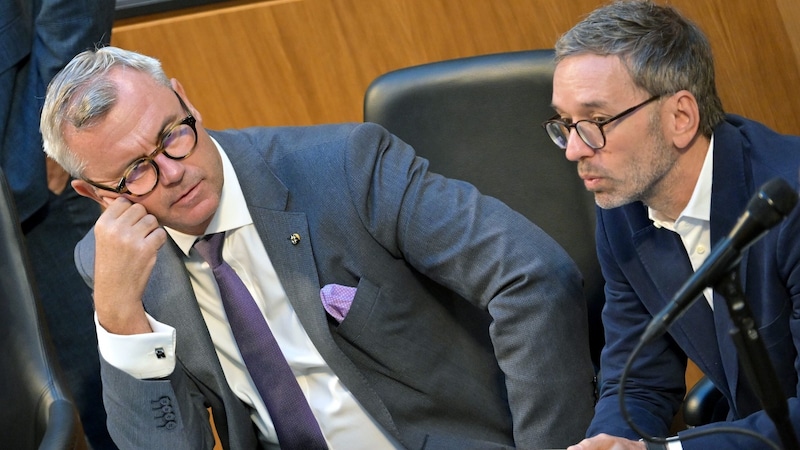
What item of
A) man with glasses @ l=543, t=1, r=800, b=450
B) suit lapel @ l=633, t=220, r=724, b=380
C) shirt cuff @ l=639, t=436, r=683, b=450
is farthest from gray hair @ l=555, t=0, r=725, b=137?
shirt cuff @ l=639, t=436, r=683, b=450

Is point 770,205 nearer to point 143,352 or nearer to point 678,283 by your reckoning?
point 678,283

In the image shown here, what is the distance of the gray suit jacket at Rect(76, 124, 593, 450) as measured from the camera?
74.1 inches

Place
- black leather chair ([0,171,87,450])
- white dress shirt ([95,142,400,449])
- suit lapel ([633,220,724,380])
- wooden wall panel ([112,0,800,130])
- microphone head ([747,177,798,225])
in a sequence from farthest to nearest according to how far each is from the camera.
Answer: wooden wall panel ([112,0,800,130]) → black leather chair ([0,171,87,450]) → white dress shirt ([95,142,400,449]) → suit lapel ([633,220,724,380]) → microphone head ([747,177,798,225])

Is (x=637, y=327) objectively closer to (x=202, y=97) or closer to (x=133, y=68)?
(x=133, y=68)

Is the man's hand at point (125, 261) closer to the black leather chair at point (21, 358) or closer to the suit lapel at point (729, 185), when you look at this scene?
the black leather chair at point (21, 358)

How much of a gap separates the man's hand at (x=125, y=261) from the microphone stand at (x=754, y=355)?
1172 millimetres

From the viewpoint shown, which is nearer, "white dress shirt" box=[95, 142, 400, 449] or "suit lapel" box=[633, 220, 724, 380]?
"suit lapel" box=[633, 220, 724, 380]

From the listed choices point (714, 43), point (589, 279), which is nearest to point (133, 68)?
point (589, 279)

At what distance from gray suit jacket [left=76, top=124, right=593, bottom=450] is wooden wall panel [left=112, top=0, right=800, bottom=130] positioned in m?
0.97

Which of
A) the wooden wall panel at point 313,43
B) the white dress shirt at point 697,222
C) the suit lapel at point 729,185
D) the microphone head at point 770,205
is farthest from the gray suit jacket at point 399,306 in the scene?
the wooden wall panel at point 313,43

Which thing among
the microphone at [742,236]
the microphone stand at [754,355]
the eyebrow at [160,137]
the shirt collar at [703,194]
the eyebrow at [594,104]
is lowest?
the shirt collar at [703,194]

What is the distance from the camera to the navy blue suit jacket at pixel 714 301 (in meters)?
1.57

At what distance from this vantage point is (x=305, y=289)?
6.41 ft

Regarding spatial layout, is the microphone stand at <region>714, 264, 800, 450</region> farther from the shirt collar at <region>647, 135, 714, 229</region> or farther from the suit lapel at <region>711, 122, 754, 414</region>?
the shirt collar at <region>647, 135, 714, 229</region>
